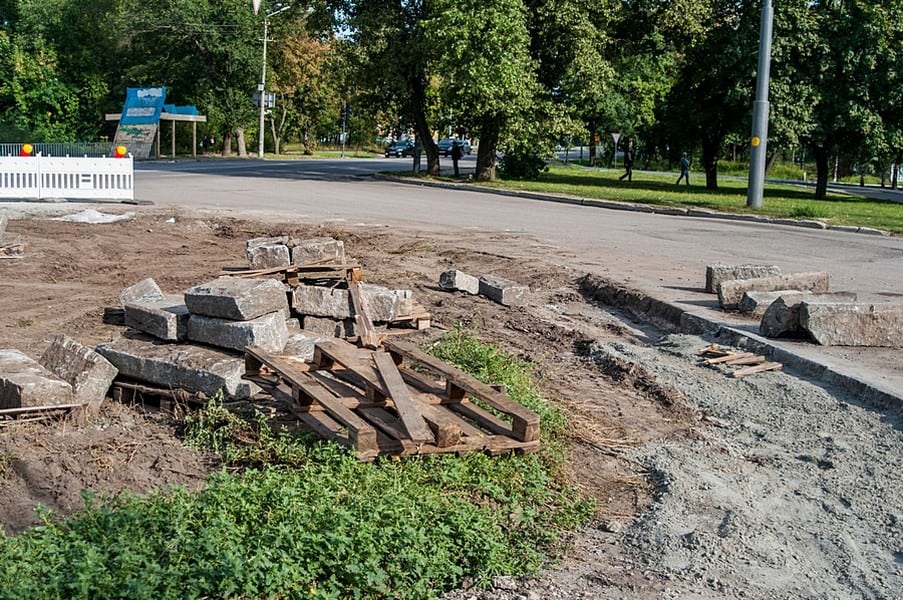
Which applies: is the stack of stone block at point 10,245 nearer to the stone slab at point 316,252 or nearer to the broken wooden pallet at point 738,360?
the stone slab at point 316,252

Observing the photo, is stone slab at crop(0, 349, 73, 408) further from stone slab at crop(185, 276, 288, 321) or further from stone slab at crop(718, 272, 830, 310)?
stone slab at crop(718, 272, 830, 310)

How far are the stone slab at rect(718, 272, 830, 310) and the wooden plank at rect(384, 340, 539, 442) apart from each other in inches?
192

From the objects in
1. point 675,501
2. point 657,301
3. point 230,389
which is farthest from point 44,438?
point 657,301

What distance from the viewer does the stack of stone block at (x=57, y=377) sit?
6578mm

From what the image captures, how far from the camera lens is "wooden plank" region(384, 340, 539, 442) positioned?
235 inches

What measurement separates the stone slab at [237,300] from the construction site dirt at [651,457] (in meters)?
0.97

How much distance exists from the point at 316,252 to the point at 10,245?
574 cm

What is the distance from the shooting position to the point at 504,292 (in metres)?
11.4

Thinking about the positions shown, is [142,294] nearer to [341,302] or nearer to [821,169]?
[341,302]

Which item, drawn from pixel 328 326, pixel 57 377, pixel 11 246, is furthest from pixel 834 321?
pixel 11 246

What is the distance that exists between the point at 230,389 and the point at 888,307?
6150 mm

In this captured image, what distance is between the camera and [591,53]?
34.3m

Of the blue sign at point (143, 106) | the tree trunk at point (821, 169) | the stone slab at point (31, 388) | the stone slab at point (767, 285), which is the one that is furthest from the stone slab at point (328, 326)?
the blue sign at point (143, 106)

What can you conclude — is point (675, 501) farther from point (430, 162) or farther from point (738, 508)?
point (430, 162)
